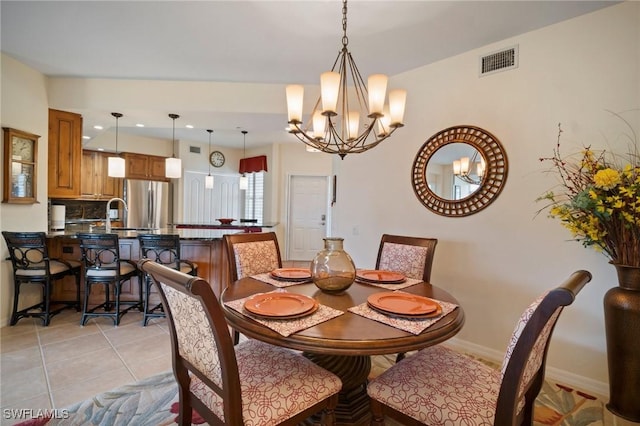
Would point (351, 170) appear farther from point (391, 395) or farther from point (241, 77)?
point (391, 395)

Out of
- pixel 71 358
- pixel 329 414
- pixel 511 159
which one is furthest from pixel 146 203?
pixel 511 159

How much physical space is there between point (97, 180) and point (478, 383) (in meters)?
6.73

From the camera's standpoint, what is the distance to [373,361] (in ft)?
8.14

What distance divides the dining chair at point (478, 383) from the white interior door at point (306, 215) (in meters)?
5.32

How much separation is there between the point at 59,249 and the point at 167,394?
2.64 m

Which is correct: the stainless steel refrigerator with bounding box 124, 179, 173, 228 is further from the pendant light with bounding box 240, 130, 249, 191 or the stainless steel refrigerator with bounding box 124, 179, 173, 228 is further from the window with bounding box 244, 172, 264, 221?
the window with bounding box 244, 172, 264, 221

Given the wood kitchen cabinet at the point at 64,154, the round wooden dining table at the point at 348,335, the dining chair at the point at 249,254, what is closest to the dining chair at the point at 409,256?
the round wooden dining table at the point at 348,335

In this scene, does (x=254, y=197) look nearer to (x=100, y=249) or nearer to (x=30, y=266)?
(x=100, y=249)

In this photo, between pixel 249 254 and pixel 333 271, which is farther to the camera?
pixel 249 254

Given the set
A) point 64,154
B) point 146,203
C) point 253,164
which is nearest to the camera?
point 64,154

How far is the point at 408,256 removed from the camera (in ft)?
7.76

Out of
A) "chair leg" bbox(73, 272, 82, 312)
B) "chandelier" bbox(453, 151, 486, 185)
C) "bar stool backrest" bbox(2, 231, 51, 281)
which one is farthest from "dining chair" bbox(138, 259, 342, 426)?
"chair leg" bbox(73, 272, 82, 312)

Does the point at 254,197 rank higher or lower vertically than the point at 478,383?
higher

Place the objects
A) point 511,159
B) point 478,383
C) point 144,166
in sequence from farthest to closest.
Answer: point 144,166 → point 511,159 → point 478,383
